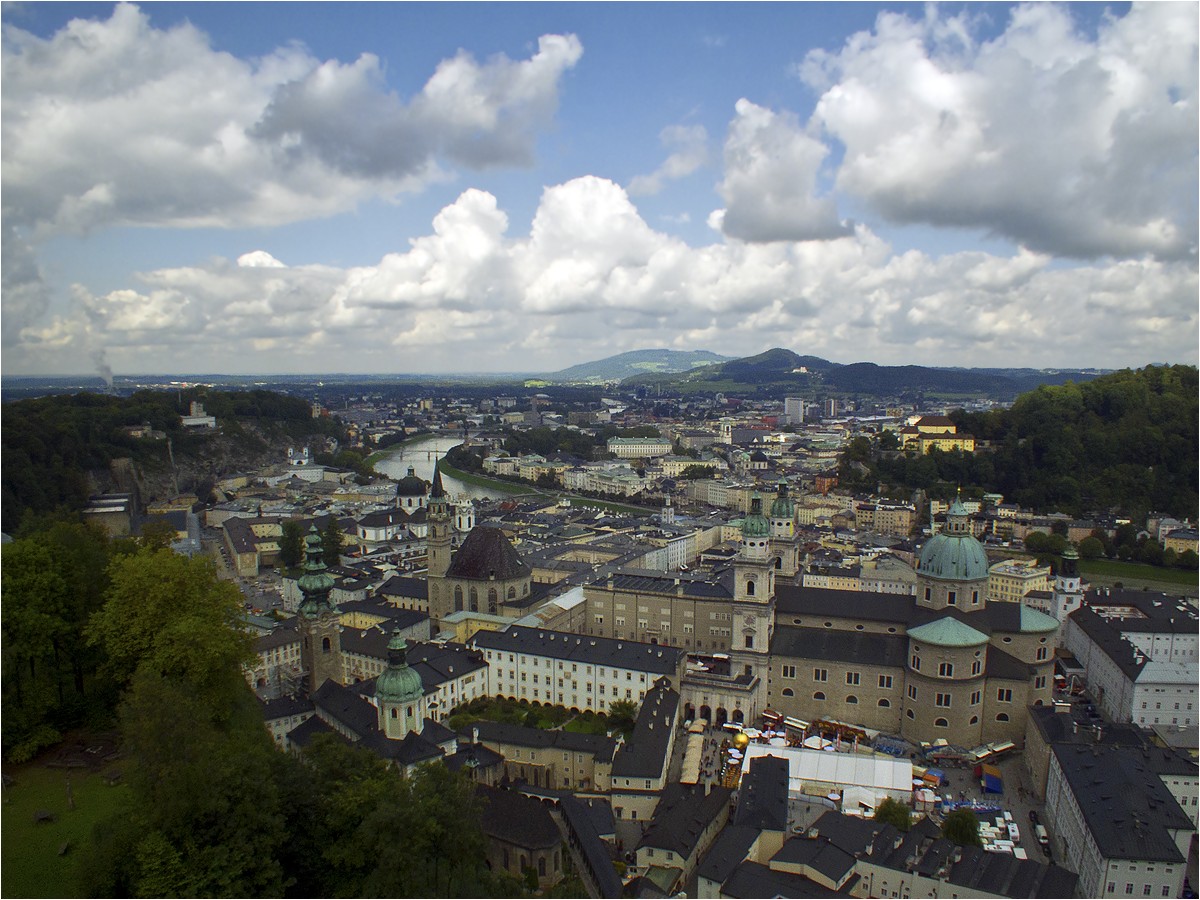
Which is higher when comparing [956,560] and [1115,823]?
[956,560]

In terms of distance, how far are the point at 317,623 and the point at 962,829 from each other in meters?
22.3

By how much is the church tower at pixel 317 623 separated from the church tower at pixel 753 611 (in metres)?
16.2

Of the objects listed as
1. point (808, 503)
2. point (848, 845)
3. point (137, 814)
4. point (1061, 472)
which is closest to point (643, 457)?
point (808, 503)

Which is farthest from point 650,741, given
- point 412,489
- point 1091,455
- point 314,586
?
point 1091,455

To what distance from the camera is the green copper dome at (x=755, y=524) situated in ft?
114

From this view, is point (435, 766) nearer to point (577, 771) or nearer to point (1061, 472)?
Result: point (577, 771)

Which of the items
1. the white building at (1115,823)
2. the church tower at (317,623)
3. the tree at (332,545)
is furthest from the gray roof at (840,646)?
the tree at (332,545)

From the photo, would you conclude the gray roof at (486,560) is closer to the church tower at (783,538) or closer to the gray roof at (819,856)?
the church tower at (783,538)

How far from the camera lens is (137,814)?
15461 millimetres

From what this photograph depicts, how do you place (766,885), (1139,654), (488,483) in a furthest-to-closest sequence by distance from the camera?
(488,483) → (1139,654) → (766,885)

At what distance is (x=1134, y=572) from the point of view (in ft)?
197

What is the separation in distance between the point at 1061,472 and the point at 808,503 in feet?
77.5

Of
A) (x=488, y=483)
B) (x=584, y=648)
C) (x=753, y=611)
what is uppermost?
(x=753, y=611)

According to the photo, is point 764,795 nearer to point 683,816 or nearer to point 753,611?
point 683,816
